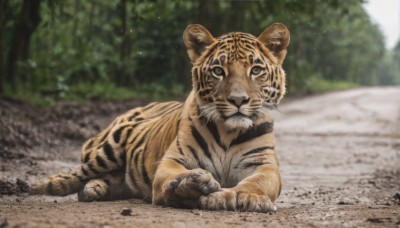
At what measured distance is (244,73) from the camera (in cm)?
422

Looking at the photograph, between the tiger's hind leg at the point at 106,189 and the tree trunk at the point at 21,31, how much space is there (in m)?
5.55

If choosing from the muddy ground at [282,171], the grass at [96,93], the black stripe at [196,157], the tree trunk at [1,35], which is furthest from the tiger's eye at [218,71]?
the grass at [96,93]

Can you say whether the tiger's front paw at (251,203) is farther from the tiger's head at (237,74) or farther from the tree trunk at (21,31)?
the tree trunk at (21,31)

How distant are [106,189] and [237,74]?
1.65 meters

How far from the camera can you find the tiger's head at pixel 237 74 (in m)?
4.12

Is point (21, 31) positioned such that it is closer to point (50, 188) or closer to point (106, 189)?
point (50, 188)

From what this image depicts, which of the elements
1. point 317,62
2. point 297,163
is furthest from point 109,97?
point 317,62

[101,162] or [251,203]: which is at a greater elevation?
[251,203]

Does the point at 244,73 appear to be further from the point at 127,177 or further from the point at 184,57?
the point at 184,57

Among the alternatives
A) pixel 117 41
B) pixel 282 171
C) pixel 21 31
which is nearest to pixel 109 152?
pixel 282 171

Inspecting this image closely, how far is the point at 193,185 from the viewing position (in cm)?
373

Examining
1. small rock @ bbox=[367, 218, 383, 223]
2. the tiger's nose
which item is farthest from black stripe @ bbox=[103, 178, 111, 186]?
small rock @ bbox=[367, 218, 383, 223]

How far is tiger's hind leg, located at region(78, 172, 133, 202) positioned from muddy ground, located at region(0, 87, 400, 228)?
134 mm

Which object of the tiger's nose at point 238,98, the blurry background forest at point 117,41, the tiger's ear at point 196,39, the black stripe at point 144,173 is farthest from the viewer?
the blurry background forest at point 117,41
